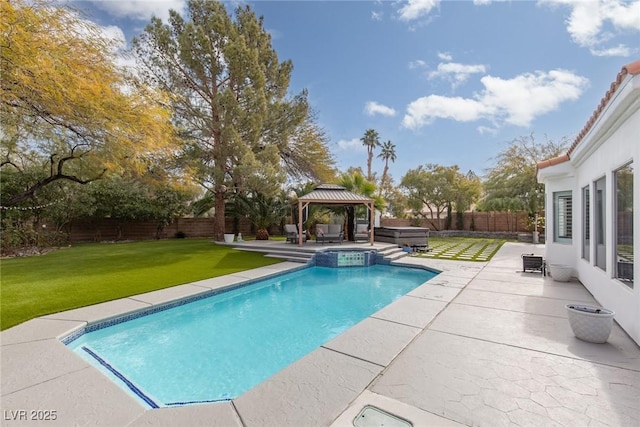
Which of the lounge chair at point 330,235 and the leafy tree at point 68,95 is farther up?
the leafy tree at point 68,95

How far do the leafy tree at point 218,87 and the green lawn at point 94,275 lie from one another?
518cm

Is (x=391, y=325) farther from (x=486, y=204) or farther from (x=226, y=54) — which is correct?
(x=486, y=204)

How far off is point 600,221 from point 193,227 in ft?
75.8

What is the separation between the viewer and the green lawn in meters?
5.94

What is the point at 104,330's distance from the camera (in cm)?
528

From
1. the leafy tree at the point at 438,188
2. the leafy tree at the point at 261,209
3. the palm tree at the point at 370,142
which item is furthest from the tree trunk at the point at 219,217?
the palm tree at the point at 370,142

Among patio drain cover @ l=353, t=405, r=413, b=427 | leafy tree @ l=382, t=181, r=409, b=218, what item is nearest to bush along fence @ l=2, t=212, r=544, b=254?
leafy tree @ l=382, t=181, r=409, b=218

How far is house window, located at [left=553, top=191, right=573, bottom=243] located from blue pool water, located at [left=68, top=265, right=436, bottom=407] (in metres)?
4.96

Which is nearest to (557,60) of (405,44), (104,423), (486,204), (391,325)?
(405,44)

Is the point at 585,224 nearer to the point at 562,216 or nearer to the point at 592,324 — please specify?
the point at 562,216

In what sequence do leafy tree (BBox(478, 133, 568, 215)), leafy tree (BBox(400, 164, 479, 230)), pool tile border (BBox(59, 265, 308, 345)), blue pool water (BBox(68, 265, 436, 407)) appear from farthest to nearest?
leafy tree (BBox(400, 164, 479, 230))
leafy tree (BBox(478, 133, 568, 215))
pool tile border (BBox(59, 265, 308, 345))
blue pool water (BBox(68, 265, 436, 407))

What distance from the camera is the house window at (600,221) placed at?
5.62 meters

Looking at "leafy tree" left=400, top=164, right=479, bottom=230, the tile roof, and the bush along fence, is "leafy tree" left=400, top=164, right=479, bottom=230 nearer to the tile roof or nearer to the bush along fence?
the bush along fence

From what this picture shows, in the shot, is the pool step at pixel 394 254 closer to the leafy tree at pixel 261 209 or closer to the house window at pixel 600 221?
the house window at pixel 600 221
